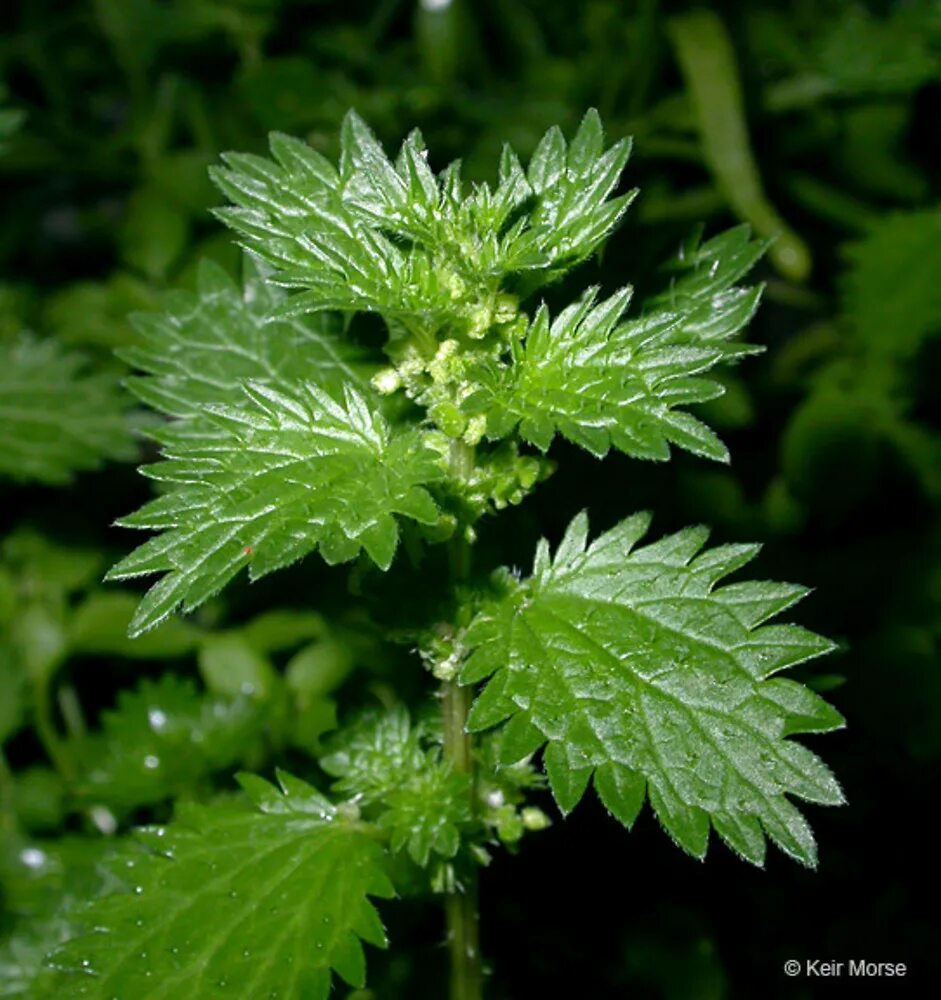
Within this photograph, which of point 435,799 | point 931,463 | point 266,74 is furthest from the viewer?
point 266,74

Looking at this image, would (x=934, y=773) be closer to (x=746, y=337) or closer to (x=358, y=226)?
(x=746, y=337)

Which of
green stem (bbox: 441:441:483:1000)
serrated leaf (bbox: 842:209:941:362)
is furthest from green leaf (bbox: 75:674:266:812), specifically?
serrated leaf (bbox: 842:209:941:362)

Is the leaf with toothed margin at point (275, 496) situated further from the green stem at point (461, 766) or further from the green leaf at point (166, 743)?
the green leaf at point (166, 743)

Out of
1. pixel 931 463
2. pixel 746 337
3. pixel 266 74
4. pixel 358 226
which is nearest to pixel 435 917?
pixel 358 226

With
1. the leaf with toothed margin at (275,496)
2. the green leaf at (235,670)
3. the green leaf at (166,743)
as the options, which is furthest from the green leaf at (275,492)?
the green leaf at (235,670)

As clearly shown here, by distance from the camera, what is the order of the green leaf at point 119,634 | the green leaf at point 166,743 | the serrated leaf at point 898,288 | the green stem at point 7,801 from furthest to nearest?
the serrated leaf at point 898,288
the green leaf at point 119,634
the green stem at point 7,801
the green leaf at point 166,743

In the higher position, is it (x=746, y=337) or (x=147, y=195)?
(x=147, y=195)
